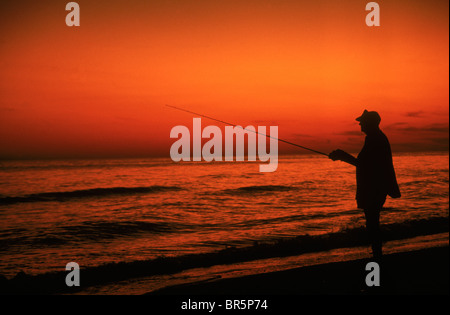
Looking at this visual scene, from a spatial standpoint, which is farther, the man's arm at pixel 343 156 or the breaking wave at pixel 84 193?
the breaking wave at pixel 84 193

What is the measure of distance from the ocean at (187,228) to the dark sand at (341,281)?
0.96 meters

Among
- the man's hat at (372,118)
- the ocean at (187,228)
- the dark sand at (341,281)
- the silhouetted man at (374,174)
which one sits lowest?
the ocean at (187,228)

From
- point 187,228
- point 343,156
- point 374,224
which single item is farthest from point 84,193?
point 374,224

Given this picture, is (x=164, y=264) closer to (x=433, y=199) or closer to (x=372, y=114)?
(x=372, y=114)

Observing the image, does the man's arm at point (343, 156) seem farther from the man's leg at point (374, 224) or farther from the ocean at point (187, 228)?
the ocean at point (187, 228)

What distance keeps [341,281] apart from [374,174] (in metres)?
1.47

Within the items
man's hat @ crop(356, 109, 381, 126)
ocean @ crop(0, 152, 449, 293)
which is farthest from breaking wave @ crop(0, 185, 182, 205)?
man's hat @ crop(356, 109, 381, 126)

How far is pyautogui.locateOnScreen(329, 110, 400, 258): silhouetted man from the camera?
495 cm

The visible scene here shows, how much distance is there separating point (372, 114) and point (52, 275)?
19.9 feet

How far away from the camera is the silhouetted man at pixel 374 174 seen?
4.95 m

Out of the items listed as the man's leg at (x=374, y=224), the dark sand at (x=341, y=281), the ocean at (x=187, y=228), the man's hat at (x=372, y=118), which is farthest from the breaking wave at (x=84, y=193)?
the man's hat at (x=372, y=118)

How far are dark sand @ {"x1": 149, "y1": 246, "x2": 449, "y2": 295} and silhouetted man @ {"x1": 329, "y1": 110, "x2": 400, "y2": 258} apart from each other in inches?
26.3

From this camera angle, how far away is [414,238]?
989 cm

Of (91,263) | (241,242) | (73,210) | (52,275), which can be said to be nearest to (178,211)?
(73,210)
